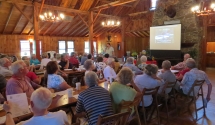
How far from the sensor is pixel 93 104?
6.61 feet

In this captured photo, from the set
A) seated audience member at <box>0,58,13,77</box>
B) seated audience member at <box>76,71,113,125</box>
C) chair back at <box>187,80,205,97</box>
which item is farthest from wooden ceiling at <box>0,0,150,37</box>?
seated audience member at <box>76,71,113,125</box>

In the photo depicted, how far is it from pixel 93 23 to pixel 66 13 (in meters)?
1.84

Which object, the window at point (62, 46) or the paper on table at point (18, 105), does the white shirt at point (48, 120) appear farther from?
the window at point (62, 46)

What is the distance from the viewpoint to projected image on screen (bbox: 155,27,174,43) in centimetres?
989

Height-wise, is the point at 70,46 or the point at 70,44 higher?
the point at 70,44

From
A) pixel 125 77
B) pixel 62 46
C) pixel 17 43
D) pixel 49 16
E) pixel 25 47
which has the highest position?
pixel 49 16

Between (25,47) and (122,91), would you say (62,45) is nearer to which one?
(25,47)

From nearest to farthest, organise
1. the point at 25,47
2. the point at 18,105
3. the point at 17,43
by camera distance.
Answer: the point at 18,105, the point at 17,43, the point at 25,47

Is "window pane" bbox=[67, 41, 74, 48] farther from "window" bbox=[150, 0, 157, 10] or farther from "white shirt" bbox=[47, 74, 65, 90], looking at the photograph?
"white shirt" bbox=[47, 74, 65, 90]

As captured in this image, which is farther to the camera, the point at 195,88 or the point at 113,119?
the point at 195,88

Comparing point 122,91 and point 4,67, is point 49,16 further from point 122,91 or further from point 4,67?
point 122,91

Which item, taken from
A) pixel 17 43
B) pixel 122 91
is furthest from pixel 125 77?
pixel 17 43

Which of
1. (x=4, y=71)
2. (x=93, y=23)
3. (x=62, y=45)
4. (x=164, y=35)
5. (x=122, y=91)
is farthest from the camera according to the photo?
(x=62, y=45)

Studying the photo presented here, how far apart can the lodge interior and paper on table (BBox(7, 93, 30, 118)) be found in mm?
6531
